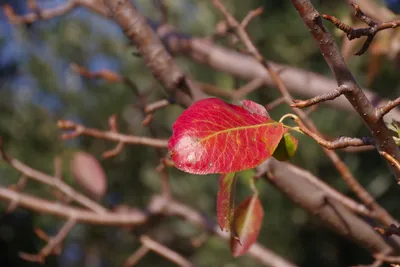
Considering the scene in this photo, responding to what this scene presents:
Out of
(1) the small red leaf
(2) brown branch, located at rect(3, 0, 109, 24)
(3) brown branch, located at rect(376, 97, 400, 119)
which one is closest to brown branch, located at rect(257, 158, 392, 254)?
(3) brown branch, located at rect(376, 97, 400, 119)

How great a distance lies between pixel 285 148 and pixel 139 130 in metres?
2.10

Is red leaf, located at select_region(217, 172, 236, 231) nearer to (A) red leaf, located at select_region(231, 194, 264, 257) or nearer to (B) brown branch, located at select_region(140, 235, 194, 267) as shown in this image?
(A) red leaf, located at select_region(231, 194, 264, 257)

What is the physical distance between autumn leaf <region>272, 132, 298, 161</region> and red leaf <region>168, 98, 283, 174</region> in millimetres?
24

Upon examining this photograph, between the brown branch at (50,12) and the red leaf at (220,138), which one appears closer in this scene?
the red leaf at (220,138)

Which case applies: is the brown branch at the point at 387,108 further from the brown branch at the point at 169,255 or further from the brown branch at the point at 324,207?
the brown branch at the point at 169,255

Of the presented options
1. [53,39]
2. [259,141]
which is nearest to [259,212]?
[259,141]

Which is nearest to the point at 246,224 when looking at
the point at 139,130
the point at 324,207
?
the point at 324,207

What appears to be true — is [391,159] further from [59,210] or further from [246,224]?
[59,210]

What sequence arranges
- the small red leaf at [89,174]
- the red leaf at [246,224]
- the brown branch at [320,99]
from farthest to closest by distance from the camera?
the small red leaf at [89,174] → the red leaf at [246,224] → the brown branch at [320,99]

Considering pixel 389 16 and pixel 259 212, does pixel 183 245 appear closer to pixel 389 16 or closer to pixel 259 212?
pixel 389 16

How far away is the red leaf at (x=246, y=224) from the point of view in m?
0.49

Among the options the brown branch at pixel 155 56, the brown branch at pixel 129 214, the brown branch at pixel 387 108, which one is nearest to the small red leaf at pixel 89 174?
the brown branch at pixel 129 214

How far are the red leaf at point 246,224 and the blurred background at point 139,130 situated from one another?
0.93 meters

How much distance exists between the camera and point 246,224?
503mm
